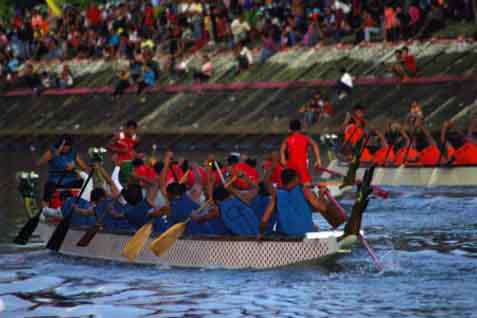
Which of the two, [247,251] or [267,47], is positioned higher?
[267,47]

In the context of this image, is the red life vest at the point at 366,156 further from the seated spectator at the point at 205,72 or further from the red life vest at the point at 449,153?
the seated spectator at the point at 205,72

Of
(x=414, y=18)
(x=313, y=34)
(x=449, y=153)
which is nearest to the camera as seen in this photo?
(x=449, y=153)

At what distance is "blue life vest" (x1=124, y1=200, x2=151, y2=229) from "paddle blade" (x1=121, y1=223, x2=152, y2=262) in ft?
1.63

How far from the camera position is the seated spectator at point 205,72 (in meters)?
66.5

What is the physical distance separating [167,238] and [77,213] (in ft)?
11.2

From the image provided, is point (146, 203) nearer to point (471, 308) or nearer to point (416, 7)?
point (471, 308)

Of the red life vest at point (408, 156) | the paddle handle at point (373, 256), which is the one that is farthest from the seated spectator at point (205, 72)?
the paddle handle at point (373, 256)

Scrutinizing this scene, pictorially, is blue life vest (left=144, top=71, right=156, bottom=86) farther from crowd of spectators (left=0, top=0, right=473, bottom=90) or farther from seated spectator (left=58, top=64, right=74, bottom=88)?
seated spectator (left=58, top=64, right=74, bottom=88)

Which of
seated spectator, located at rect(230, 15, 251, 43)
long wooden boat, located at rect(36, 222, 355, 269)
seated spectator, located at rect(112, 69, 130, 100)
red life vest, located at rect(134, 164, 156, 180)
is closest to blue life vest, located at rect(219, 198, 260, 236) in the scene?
long wooden boat, located at rect(36, 222, 355, 269)

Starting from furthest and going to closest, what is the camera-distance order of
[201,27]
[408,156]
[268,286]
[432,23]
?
[201,27], [432,23], [408,156], [268,286]

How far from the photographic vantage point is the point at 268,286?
24.2 m

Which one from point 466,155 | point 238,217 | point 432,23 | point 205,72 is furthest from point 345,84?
point 238,217

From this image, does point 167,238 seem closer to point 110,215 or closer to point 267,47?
point 110,215

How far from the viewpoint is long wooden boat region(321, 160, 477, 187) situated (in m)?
39.4
